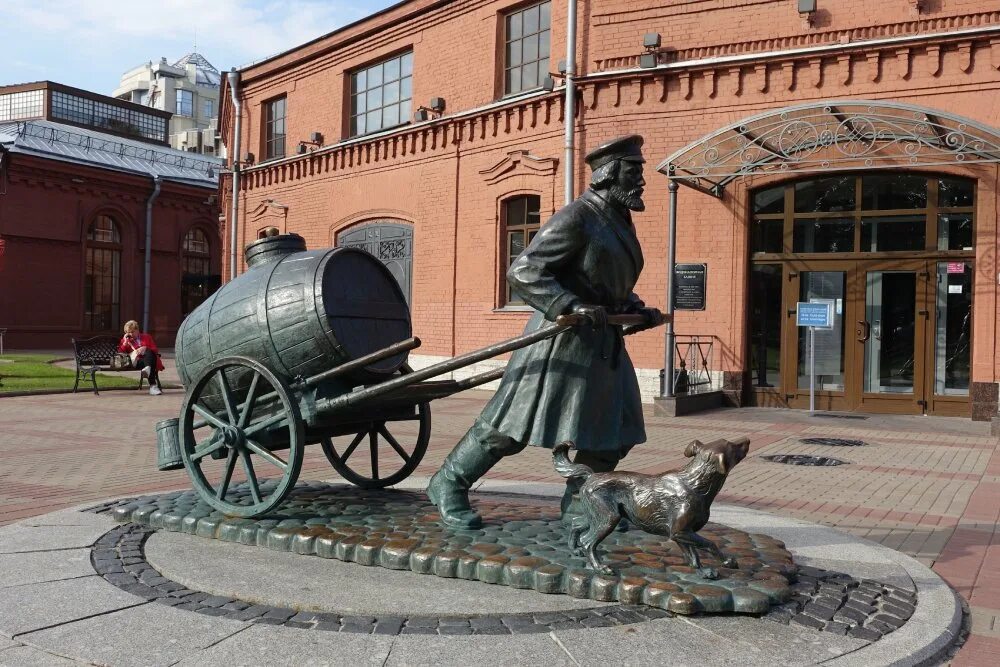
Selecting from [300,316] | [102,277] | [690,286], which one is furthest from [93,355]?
[102,277]

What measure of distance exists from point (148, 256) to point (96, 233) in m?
1.87

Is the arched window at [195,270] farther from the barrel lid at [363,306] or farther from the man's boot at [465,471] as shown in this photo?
the man's boot at [465,471]

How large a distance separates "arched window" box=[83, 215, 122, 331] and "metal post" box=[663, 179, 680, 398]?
24.1 meters

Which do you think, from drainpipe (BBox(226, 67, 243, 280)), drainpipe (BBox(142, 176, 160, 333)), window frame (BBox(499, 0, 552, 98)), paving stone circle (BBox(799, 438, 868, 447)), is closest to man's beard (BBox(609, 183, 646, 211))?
paving stone circle (BBox(799, 438, 868, 447))

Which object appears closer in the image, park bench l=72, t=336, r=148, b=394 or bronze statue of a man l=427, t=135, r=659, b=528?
bronze statue of a man l=427, t=135, r=659, b=528

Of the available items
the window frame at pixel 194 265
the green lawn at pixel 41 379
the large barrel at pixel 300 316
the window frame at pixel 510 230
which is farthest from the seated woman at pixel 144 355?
the window frame at pixel 194 265

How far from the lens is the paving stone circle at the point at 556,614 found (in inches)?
134

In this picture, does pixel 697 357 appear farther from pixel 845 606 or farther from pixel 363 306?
pixel 845 606

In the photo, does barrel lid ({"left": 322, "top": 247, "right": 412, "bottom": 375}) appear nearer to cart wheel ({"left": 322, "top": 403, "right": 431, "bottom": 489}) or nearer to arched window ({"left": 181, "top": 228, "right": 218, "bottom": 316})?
cart wheel ({"left": 322, "top": 403, "right": 431, "bottom": 489})

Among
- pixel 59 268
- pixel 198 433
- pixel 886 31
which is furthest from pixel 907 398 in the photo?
pixel 59 268

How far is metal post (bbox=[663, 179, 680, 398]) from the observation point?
12555 millimetres

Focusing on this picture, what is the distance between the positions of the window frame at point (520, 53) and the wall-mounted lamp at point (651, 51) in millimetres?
2024

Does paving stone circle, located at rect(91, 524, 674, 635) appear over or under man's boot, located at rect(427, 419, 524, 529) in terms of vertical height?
under

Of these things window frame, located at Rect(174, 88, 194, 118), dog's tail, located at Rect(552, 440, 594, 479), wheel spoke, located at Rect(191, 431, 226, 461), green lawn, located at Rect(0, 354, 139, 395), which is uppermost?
window frame, located at Rect(174, 88, 194, 118)
